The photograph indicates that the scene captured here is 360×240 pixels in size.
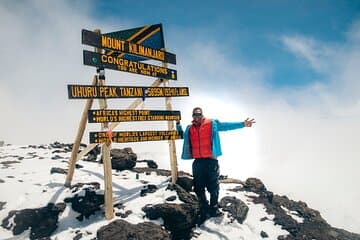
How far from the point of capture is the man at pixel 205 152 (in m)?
10.4

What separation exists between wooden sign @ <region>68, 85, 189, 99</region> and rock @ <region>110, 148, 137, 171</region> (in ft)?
10.8

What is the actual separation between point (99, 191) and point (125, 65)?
4022 millimetres

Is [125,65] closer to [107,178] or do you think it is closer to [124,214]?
[107,178]

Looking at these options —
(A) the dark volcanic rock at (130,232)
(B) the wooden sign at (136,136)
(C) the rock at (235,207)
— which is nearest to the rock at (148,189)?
(B) the wooden sign at (136,136)

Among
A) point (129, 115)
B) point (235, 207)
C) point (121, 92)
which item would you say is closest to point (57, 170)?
point (129, 115)

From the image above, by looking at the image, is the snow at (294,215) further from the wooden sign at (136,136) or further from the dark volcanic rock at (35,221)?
the dark volcanic rock at (35,221)

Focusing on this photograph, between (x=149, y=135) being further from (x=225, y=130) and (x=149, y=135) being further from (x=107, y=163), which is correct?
(x=225, y=130)

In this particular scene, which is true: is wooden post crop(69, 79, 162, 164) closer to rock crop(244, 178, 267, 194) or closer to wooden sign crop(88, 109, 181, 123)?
wooden sign crop(88, 109, 181, 123)

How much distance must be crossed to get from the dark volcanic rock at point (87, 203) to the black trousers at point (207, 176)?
3.13 m

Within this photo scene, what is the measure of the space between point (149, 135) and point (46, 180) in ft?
13.0

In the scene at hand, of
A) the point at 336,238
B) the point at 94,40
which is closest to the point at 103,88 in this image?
the point at 94,40

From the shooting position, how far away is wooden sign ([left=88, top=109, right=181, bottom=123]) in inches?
358

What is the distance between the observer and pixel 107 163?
9.20m

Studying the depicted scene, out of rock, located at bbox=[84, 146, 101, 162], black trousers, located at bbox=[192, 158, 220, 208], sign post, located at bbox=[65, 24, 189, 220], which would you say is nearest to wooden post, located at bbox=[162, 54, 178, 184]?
sign post, located at bbox=[65, 24, 189, 220]
